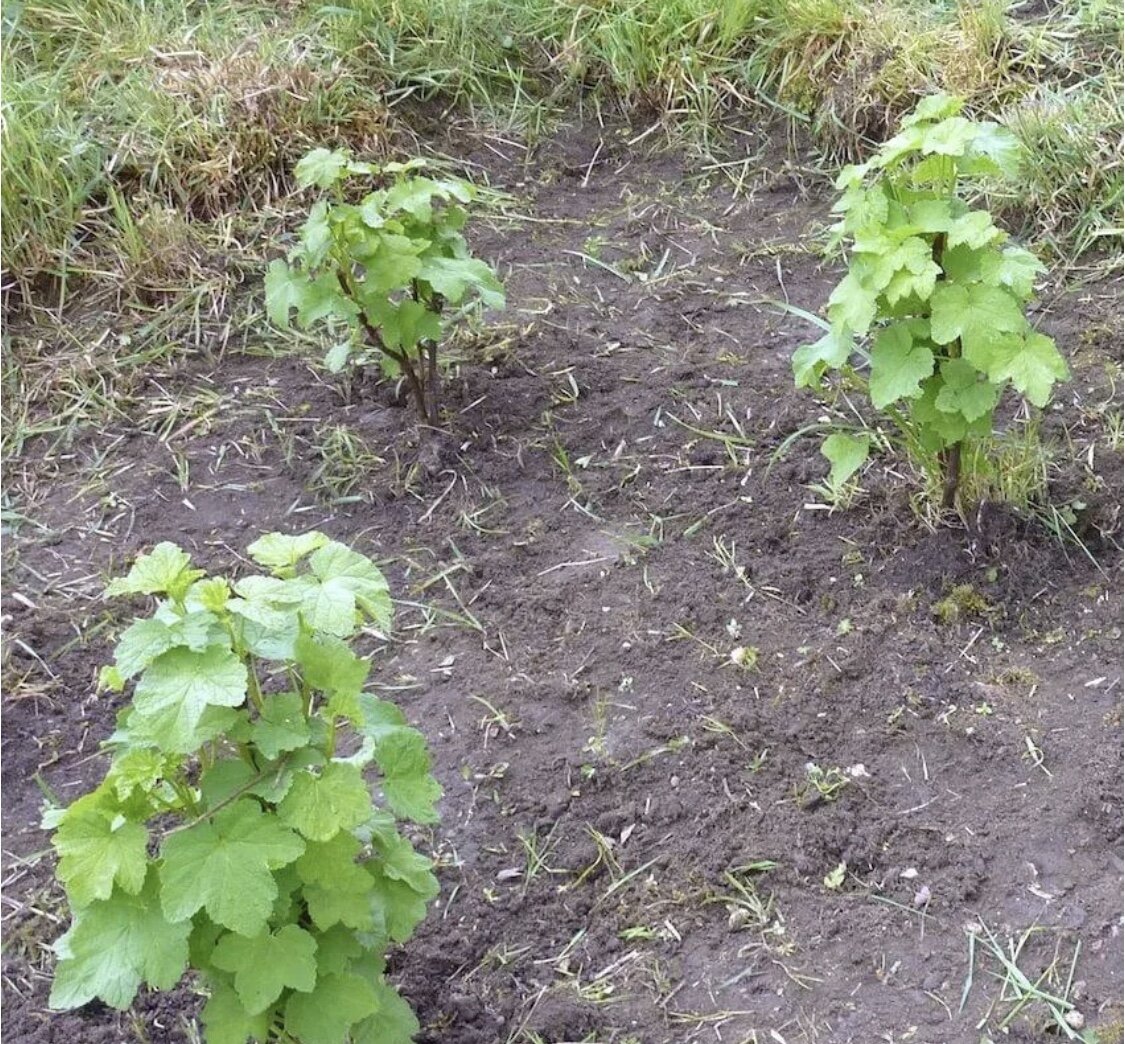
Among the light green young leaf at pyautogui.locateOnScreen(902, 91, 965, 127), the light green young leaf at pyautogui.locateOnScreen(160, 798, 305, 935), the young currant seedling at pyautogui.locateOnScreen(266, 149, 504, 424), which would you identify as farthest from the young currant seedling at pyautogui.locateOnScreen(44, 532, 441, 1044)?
the light green young leaf at pyautogui.locateOnScreen(902, 91, 965, 127)

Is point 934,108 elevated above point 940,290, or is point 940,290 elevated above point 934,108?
point 934,108

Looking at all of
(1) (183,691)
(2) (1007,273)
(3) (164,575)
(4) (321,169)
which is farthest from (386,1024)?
(4) (321,169)

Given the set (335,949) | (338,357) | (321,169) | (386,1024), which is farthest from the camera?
(338,357)

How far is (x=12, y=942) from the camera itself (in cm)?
233

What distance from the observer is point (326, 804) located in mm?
1680

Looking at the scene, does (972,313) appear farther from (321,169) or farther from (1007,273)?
(321,169)

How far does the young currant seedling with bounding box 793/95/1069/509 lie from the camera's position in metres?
2.37

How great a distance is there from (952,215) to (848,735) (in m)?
0.99

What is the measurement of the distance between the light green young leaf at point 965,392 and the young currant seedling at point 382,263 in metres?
1.01

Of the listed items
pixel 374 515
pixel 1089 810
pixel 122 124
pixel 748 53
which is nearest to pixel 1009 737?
pixel 1089 810

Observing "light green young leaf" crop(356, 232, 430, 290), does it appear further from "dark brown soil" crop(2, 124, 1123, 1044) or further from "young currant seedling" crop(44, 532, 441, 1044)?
"young currant seedling" crop(44, 532, 441, 1044)

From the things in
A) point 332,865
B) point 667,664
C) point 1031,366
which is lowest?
point 667,664

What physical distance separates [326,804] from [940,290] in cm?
148

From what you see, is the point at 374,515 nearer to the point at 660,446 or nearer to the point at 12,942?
the point at 660,446
